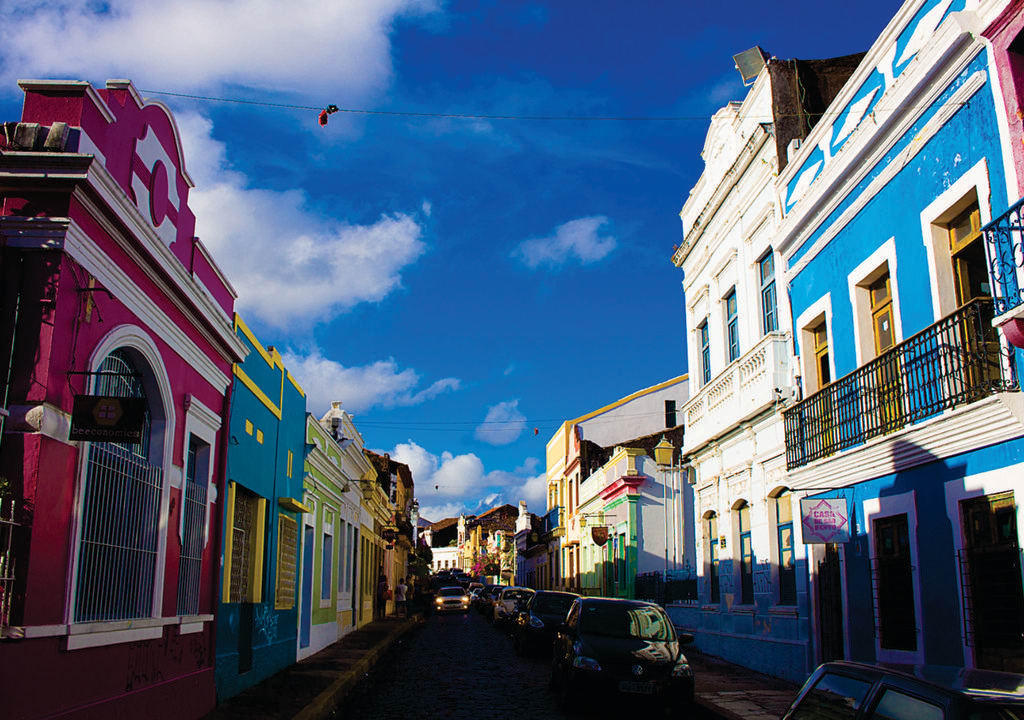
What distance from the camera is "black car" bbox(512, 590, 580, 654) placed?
18.0 m

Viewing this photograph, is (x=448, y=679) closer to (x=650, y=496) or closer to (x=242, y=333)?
(x=242, y=333)

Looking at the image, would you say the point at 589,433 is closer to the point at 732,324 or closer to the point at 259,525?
the point at 732,324

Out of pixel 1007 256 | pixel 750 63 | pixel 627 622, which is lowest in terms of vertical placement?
pixel 627 622

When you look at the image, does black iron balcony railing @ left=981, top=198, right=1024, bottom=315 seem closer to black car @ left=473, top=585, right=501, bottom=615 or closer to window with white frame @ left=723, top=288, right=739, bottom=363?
window with white frame @ left=723, top=288, right=739, bottom=363

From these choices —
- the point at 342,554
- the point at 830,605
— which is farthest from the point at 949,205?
the point at 342,554

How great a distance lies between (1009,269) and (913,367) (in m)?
1.99

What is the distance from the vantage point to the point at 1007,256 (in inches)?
291

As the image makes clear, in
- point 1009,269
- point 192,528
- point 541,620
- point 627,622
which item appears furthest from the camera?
point 541,620

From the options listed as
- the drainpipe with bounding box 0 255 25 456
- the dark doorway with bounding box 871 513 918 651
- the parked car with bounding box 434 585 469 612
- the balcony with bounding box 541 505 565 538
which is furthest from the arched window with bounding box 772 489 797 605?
the parked car with bounding box 434 585 469 612

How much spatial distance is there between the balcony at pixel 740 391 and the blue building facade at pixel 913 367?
88 cm

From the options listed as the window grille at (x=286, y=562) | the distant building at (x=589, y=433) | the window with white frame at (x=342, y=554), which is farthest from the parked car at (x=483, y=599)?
the window grille at (x=286, y=562)

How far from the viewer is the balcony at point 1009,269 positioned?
6961 millimetres

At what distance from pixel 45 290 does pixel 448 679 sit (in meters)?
9.85

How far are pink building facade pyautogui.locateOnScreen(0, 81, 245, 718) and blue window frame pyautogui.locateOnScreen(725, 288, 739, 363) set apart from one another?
412 inches
